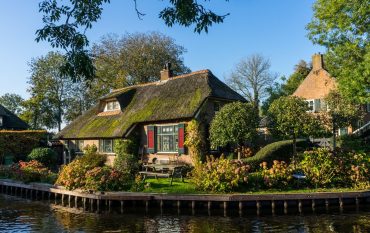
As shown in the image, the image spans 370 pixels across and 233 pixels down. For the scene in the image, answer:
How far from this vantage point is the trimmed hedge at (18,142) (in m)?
30.8

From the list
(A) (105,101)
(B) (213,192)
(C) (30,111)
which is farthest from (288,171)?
(C) (30,111)

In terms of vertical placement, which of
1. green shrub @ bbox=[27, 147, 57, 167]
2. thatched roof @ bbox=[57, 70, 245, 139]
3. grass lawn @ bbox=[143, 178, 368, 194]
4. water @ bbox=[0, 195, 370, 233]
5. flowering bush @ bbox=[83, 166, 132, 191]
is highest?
thatched roof @ bbox=[57, 70, 245, 139]

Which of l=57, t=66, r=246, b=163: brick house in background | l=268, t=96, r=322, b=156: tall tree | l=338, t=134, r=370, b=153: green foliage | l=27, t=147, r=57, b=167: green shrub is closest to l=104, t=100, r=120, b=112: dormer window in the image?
l=57, t=66, r=246, b=163: brick house in background

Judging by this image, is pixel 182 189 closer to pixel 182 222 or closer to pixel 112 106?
pixel 182 222

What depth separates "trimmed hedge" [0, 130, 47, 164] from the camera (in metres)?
30.8

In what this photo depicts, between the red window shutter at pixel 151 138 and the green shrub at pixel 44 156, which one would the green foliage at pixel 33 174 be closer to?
the green shrub at pixel 44 156

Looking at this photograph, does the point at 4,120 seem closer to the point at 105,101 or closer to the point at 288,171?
the point at 105,101

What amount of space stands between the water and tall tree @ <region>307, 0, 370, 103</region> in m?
11.2

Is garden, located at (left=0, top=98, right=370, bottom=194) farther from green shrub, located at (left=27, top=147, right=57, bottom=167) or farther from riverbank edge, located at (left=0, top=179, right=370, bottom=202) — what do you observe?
green shrub, located at (left=27, top=147, right=57, bottom=167)

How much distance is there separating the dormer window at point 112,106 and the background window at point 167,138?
617 centimetres

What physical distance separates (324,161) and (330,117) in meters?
7.78

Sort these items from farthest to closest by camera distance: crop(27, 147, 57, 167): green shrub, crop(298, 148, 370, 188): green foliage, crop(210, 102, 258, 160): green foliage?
crop(27, 147, 57, 167): green shrub → crop(210, 102, 258, 160): green foliage → crop(298, 148, 370, 188): green foliage

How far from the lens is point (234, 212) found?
14094mm

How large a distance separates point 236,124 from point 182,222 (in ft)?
24.5
